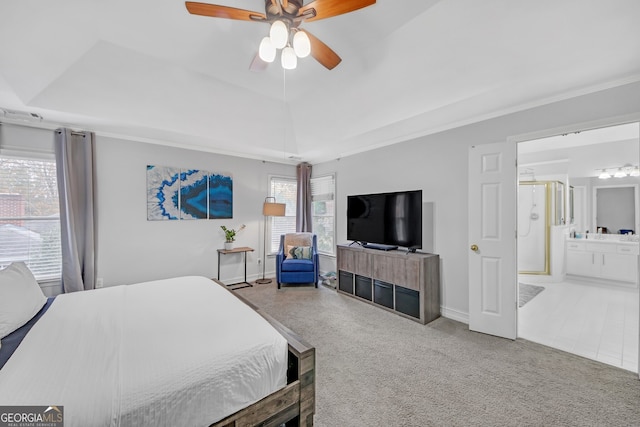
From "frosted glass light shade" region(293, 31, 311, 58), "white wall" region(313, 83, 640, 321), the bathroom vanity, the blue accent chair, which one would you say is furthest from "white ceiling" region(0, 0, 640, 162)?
the bathroom vanity

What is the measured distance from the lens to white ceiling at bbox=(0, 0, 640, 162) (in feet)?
6.27

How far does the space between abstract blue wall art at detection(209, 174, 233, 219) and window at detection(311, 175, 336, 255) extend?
176 centimetres

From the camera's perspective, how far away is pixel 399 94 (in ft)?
9.37

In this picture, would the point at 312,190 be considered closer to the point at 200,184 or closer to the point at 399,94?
the point at 200,184

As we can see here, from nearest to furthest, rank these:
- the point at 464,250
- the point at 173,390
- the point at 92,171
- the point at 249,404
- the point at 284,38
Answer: the point at 173,390
the point at 249,404
the point at 284,38
the point at 464,250
the point at 92,171

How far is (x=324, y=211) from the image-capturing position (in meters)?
5.32

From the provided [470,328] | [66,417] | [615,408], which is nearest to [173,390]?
[66,417]

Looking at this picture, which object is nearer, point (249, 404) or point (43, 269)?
point (249, 404)

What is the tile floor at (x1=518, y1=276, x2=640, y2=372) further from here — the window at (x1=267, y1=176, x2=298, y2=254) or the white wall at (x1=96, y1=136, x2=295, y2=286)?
the white wall at (x1=96, y1=136, x2=295, y2=286)

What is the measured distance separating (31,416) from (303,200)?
4635 millimetres

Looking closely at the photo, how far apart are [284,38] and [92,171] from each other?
342 cm

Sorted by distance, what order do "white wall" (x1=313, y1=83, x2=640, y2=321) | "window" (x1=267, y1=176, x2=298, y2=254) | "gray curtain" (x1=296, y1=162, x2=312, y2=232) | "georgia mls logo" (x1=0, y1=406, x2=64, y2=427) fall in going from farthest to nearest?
"gray curtain" (x1=296, y1=162, x2=312, y2=232), "window" (x1=267, y1=176, x2=298, y2=254), "white wall" (x1=313, y1=83, x2=640, y2=321), "georgia mls logo" (x1=0, y1=406, x2=64, y2=427)

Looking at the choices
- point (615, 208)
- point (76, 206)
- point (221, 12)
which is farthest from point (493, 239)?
point (76, 206)

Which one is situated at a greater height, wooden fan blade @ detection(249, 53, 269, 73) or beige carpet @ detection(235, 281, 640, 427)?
wooden fan blade @ detection(249, 53, 269, 73)
